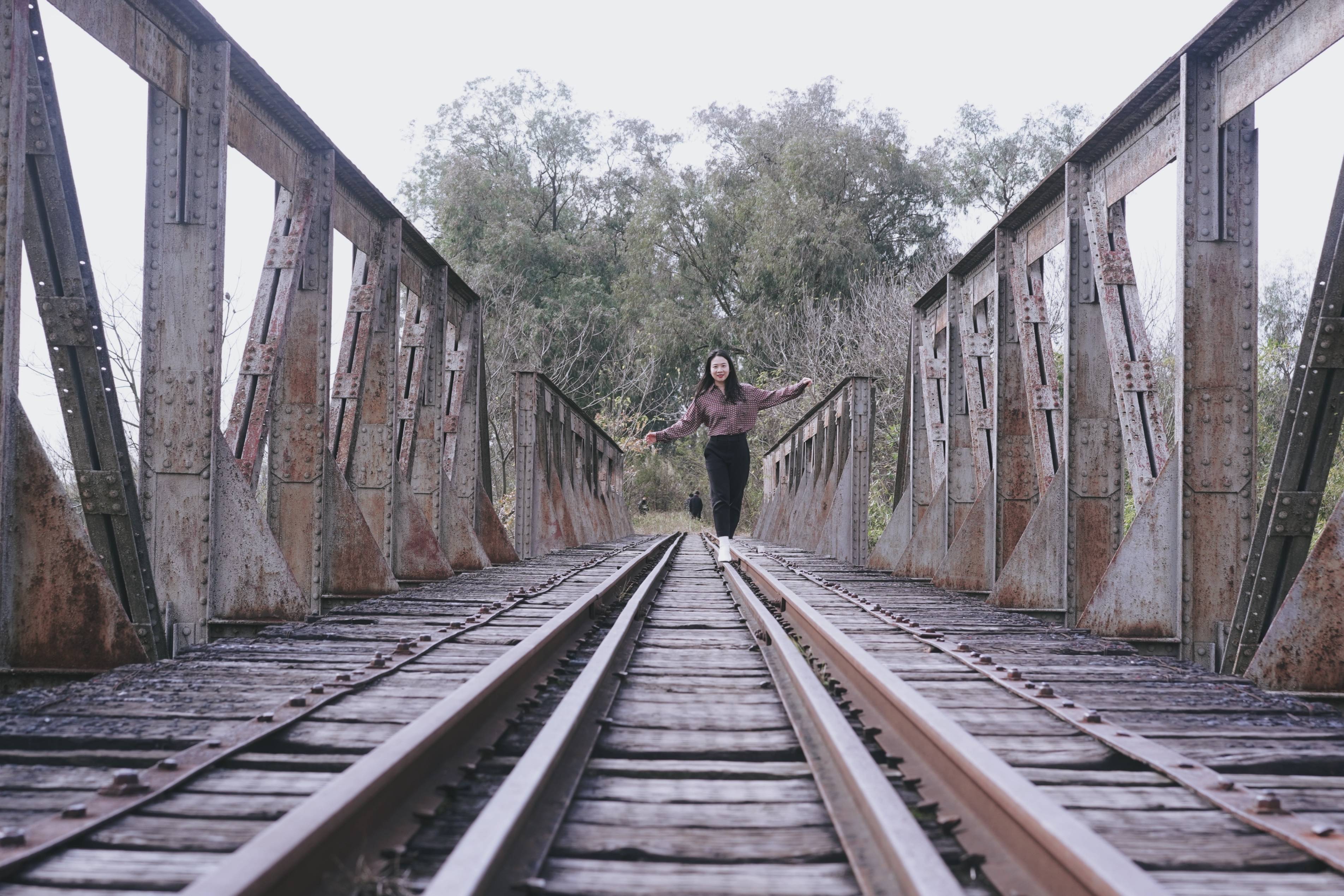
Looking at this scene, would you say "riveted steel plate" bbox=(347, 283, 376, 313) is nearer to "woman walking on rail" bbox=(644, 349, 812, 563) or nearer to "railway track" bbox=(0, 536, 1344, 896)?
"woman walking on rail" bbox=(644, 349, 812, 563)

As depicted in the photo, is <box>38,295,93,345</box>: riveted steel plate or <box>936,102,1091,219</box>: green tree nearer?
<box>38,295,93,345</box>: riveted steel plate

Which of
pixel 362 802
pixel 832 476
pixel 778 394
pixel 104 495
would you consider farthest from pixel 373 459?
pixel 832 476

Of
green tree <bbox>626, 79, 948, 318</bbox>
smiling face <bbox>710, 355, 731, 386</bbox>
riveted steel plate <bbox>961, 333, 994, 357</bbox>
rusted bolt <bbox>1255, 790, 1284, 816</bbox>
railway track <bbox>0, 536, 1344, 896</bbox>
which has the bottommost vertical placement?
railway track <bbox>0, 536, 1344, 896</bbox>

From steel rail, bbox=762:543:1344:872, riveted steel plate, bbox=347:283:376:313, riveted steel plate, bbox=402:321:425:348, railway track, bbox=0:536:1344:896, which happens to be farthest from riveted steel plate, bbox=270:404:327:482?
steel rail, bbox=762:543:1344:872

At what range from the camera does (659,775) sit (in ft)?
9.10

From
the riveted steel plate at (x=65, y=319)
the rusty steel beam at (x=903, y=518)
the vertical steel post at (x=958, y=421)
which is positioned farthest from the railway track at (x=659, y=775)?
the rusty steel beam at (x=903, y=518)

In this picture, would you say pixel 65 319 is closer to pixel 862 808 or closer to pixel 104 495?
pixel 104 495

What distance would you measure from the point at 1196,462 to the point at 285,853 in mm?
4346

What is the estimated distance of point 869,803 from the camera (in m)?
2.17

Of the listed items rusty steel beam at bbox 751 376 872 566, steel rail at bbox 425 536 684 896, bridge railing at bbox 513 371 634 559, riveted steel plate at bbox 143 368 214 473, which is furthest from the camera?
bridge railing at bbox 513 371 634 559

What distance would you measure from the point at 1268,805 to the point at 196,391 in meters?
4.57

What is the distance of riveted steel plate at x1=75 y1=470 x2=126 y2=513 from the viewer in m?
4.23

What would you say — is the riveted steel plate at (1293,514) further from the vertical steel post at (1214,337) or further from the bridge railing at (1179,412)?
the vertical steel post at (1214,337)

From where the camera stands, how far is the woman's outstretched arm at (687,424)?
9.31m
